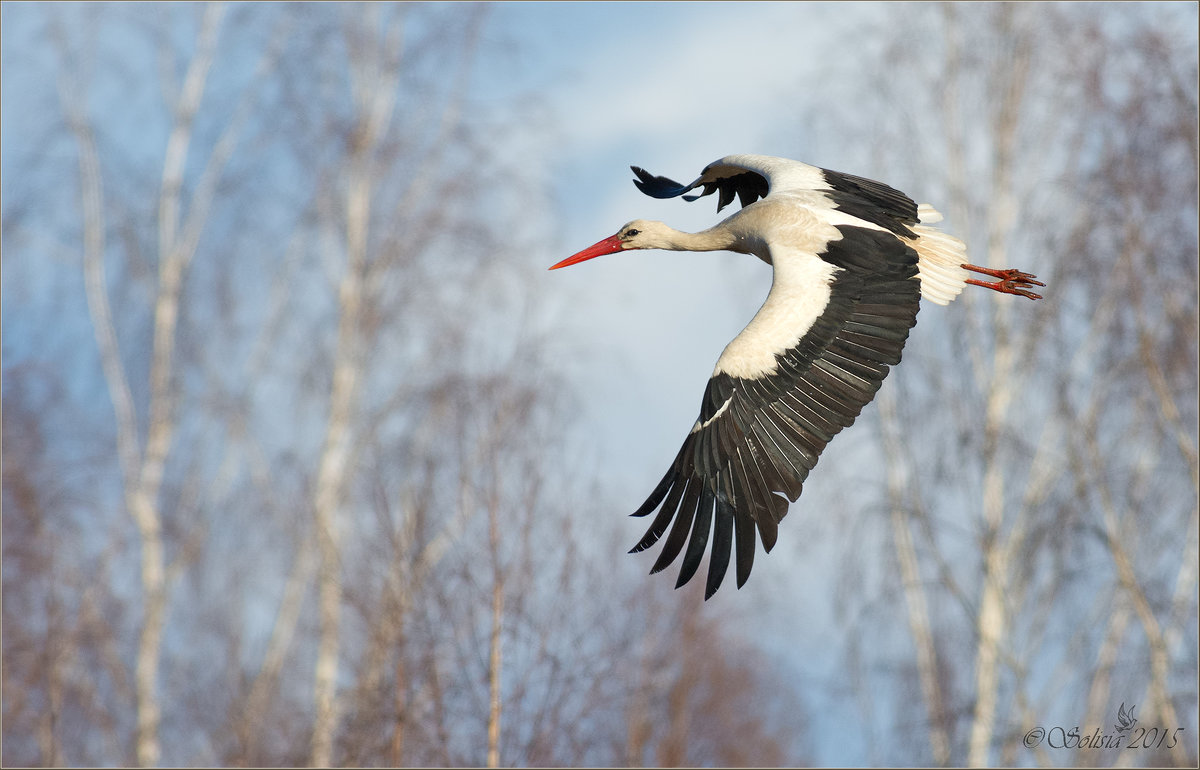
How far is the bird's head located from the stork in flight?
565mm

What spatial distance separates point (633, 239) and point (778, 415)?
1945mm

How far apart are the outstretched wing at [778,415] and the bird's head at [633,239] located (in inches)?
50.6

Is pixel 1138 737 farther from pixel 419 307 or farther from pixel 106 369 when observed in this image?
pixel 106 369

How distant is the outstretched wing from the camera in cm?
450

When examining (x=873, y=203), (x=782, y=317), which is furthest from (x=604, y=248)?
(x=782, y=317)

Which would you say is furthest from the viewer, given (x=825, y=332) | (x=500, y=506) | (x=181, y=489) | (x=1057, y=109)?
(x=181, y=489)

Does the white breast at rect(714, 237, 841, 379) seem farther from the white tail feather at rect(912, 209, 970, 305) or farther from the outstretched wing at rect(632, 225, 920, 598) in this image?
the white tail feather at rect(912, 209, 970, 305)

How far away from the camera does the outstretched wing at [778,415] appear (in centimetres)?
450

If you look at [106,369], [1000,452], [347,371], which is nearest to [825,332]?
[1000,452]

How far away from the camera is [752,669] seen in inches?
612

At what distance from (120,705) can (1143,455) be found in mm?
8801

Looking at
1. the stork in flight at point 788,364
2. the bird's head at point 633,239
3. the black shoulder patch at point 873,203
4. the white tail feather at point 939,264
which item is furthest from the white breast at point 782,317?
the bird's head at point 633,239

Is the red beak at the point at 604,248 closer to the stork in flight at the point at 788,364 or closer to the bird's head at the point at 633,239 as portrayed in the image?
the bird's head at the point at 633,239

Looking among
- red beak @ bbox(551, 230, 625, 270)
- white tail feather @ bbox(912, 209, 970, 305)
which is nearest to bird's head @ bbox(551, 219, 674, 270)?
red beak @ bbox(551, 230, 625, 270)
